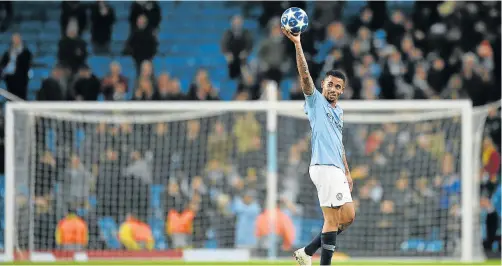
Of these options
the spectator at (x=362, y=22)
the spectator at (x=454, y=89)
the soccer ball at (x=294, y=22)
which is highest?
the spectator at (x=362, y=22)

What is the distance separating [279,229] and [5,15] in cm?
770

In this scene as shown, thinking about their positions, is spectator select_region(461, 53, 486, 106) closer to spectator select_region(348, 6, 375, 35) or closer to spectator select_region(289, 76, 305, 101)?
spectator select_region(348, 6, 375, 35)

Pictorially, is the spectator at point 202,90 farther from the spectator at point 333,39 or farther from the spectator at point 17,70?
the spectator at point 17,70

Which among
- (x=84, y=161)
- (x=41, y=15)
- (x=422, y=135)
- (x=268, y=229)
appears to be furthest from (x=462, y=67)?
(x=41, y=15)

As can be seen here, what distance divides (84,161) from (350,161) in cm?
389

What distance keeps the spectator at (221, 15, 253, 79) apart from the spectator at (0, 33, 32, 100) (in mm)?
3320

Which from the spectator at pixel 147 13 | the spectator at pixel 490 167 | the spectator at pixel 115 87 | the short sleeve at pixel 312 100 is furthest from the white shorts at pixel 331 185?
the spectator at pixel 147 13

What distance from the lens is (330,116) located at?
328 inches

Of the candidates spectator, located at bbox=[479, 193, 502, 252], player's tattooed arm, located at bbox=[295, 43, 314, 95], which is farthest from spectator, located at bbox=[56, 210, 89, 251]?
player's tattooed arm, located at bbox=[295, 43, 314, 95]

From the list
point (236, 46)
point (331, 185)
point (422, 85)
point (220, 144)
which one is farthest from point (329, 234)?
point (236, 46)

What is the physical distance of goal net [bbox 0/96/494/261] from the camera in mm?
14805

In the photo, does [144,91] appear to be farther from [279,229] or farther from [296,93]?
[279,229]

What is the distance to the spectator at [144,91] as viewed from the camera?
56.3ft

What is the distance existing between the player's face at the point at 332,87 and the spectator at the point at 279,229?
22.0ft
